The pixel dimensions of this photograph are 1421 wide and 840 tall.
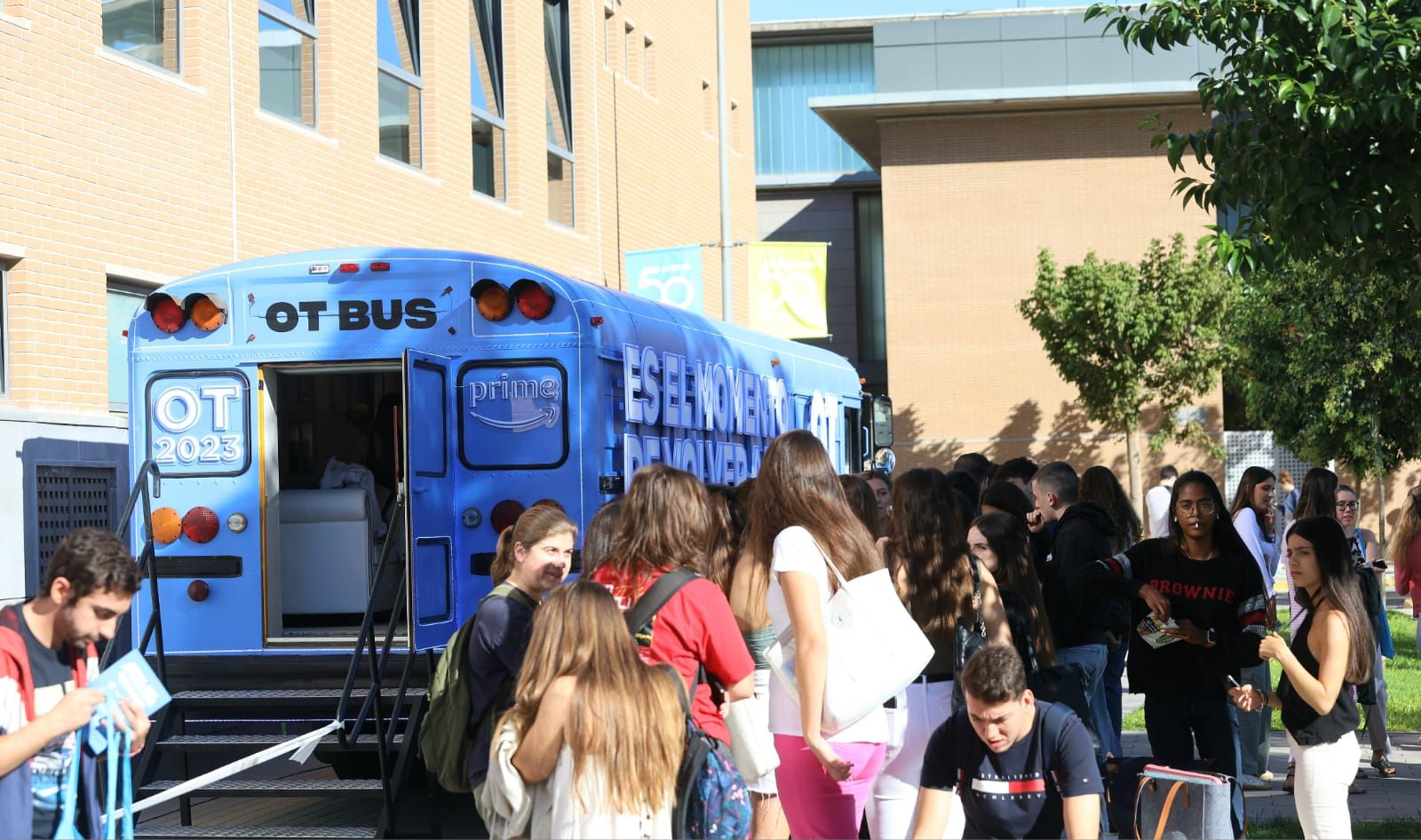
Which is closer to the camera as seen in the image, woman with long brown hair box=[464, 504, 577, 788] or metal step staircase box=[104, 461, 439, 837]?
woman with long brown hair box=[464, 504, 577, 788]

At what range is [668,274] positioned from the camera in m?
20.9

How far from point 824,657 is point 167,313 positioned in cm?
517

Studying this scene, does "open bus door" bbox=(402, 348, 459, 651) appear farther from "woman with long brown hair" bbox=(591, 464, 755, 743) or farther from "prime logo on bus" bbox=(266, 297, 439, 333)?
"woman with long brown hair" bbox=(591, 464, 755, 743)

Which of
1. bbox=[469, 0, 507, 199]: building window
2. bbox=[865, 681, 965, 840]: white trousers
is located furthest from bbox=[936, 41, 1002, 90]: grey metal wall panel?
bbox=[865, 681, 965, 840]: white trousers

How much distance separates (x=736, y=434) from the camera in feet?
37.1

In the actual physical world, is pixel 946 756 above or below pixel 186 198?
below

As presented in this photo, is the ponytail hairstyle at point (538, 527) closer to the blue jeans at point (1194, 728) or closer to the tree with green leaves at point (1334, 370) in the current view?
the blue jeans at point (1194, 728)

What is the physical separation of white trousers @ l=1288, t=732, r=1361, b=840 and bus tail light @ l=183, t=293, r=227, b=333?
5.89 m

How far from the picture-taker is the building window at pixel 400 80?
1783 centimetres

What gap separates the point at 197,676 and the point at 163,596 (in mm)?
491

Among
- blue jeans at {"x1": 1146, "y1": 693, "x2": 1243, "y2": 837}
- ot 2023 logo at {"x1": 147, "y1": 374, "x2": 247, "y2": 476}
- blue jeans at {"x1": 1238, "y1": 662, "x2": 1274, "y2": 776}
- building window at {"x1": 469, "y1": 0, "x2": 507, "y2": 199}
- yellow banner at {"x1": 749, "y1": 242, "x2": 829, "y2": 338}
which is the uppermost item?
building window at {"x1": 469, "y1": 0, "x2": 507, "y2": 199}

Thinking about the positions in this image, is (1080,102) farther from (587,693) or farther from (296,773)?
(587,693)

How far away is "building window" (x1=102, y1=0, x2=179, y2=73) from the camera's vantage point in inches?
532

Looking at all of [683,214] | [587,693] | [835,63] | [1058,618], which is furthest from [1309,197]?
[835,63]
